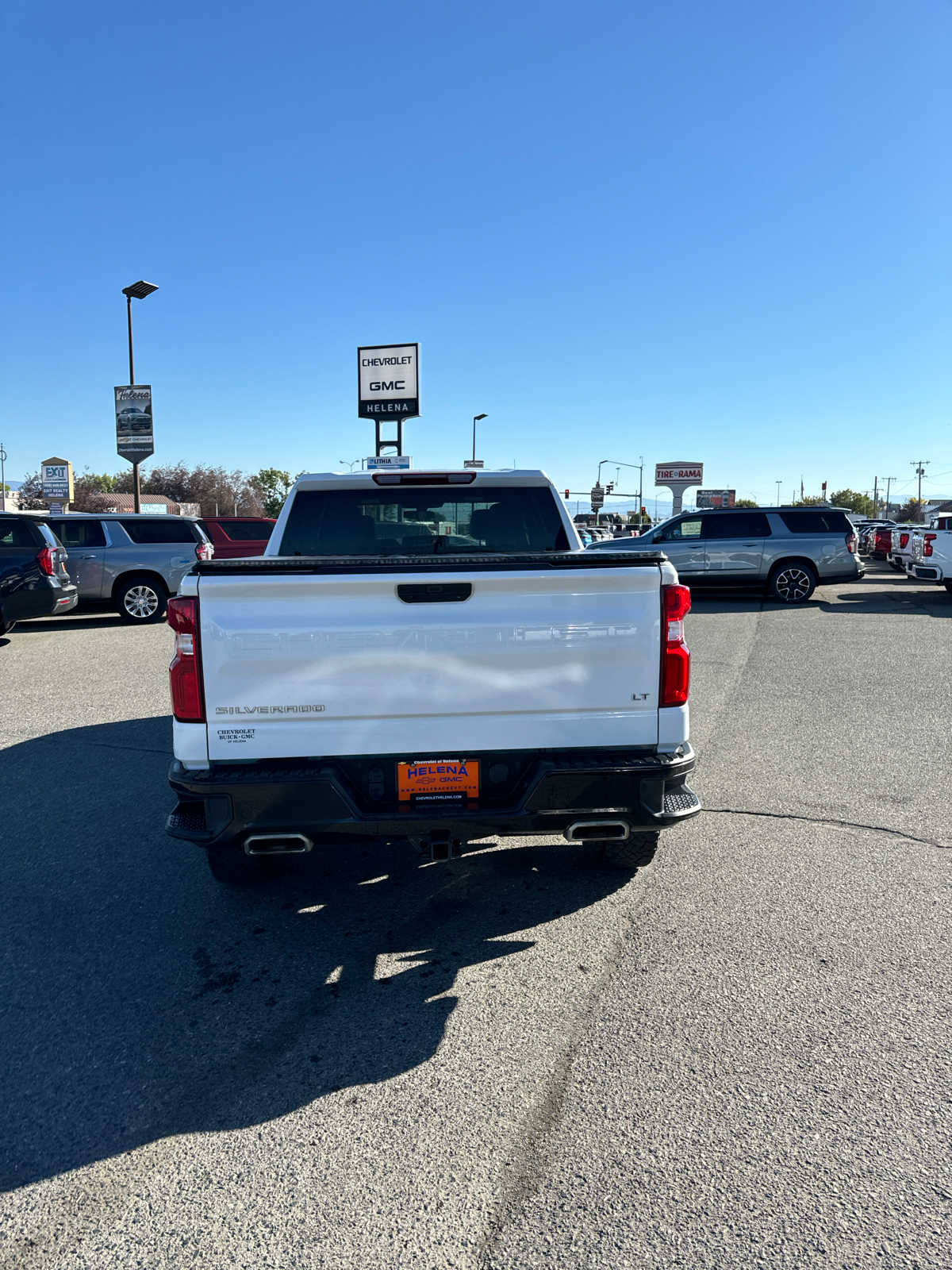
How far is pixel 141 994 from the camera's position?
3.18 meters

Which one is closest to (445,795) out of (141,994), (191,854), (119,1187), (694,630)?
(141,994)

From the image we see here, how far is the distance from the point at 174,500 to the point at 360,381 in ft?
261

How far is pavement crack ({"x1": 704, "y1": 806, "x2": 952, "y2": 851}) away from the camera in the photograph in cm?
462

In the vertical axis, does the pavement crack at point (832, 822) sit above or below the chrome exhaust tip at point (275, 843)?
below

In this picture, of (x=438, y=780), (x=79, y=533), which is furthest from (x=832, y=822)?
(x=79, y=533)

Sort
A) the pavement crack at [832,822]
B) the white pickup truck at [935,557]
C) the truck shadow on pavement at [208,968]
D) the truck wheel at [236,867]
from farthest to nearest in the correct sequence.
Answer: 1. the white pickup truck at [935,557]
2. the pavement crack at [832,822]
3. the truck wheel at [236,867]
4. the truck shadow on pavement at [208,968]

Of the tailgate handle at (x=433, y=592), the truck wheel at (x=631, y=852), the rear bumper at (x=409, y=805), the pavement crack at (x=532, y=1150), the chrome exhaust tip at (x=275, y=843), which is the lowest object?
the pavement crack at (x=532, y=1150)

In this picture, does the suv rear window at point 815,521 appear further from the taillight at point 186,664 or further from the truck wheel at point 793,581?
the taillight at point 186,664

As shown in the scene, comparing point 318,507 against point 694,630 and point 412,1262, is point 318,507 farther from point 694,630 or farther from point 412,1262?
point 694,630

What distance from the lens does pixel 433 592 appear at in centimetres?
318

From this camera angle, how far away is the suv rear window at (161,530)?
14141 millimetres

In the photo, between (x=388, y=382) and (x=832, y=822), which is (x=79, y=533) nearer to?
(x=832, y=822)

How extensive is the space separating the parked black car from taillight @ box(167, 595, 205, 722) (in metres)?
9.37

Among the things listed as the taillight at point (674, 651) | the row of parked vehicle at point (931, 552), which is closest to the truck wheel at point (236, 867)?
the taillight at point (674, 651)
